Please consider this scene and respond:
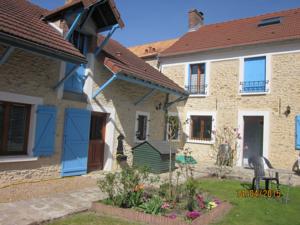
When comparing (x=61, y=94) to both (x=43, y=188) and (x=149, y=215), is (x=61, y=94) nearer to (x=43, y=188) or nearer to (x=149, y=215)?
(x=43, y=188)

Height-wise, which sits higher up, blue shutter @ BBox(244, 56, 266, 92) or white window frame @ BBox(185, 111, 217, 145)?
blue shutter @ BBox(244, 56, 266, 92)

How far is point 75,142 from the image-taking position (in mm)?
9234

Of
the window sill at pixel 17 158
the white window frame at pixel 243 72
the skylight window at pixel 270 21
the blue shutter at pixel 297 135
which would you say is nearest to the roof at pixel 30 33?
the window sill at pixel 17 158

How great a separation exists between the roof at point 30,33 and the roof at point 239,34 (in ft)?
28.9

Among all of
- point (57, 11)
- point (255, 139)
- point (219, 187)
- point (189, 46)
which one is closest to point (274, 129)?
point (255, 139)

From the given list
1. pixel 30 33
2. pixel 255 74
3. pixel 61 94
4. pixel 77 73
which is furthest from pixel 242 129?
pixel 30 33

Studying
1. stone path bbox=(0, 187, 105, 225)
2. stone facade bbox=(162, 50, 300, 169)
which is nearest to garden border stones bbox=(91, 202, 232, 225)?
stone path bbox=(0, 187, 105, 225)

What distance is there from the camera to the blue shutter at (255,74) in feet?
45.4

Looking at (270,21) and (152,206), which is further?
(270,21)

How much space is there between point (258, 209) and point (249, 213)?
1.60ft

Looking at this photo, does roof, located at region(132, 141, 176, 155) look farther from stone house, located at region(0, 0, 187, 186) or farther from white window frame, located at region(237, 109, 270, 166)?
white window frame, located at region(237, 109, 270, 166)

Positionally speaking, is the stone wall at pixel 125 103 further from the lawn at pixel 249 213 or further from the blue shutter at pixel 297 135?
the blue shutter at pixel 297 135

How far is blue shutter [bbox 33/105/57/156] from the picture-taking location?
316 inches

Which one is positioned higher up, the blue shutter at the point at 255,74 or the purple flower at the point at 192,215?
the blue shutter at the point at 255,74
